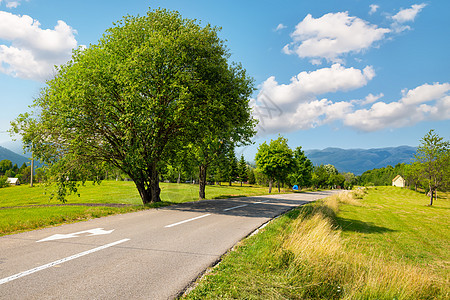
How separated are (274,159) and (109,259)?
146ft

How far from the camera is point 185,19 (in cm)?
1727

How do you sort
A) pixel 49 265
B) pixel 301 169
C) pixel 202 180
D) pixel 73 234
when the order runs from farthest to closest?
pixel 301 169 → pixel 202 180 → pixel 73 234 → pixel 49 265

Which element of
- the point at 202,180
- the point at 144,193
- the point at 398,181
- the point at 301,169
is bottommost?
the point at 398,181

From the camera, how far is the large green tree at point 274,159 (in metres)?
48.9

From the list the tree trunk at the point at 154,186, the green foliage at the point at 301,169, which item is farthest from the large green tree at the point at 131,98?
the green foliage at the point at 301,169

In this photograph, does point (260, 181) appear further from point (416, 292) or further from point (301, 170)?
point (416, 292)

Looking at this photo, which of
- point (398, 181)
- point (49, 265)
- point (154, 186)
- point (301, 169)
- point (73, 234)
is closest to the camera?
point (49, 265)

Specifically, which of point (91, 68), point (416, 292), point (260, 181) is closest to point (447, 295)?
point (416, 292)

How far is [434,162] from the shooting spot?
33.0 meters

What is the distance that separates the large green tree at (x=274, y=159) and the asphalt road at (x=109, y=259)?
40.0 m

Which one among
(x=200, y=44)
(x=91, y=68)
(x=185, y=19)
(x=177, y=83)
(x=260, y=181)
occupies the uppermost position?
(x=185, y=19)

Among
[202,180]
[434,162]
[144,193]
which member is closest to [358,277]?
[144,193]

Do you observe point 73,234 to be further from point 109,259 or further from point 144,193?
point 144,193

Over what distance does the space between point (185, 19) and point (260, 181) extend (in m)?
109
